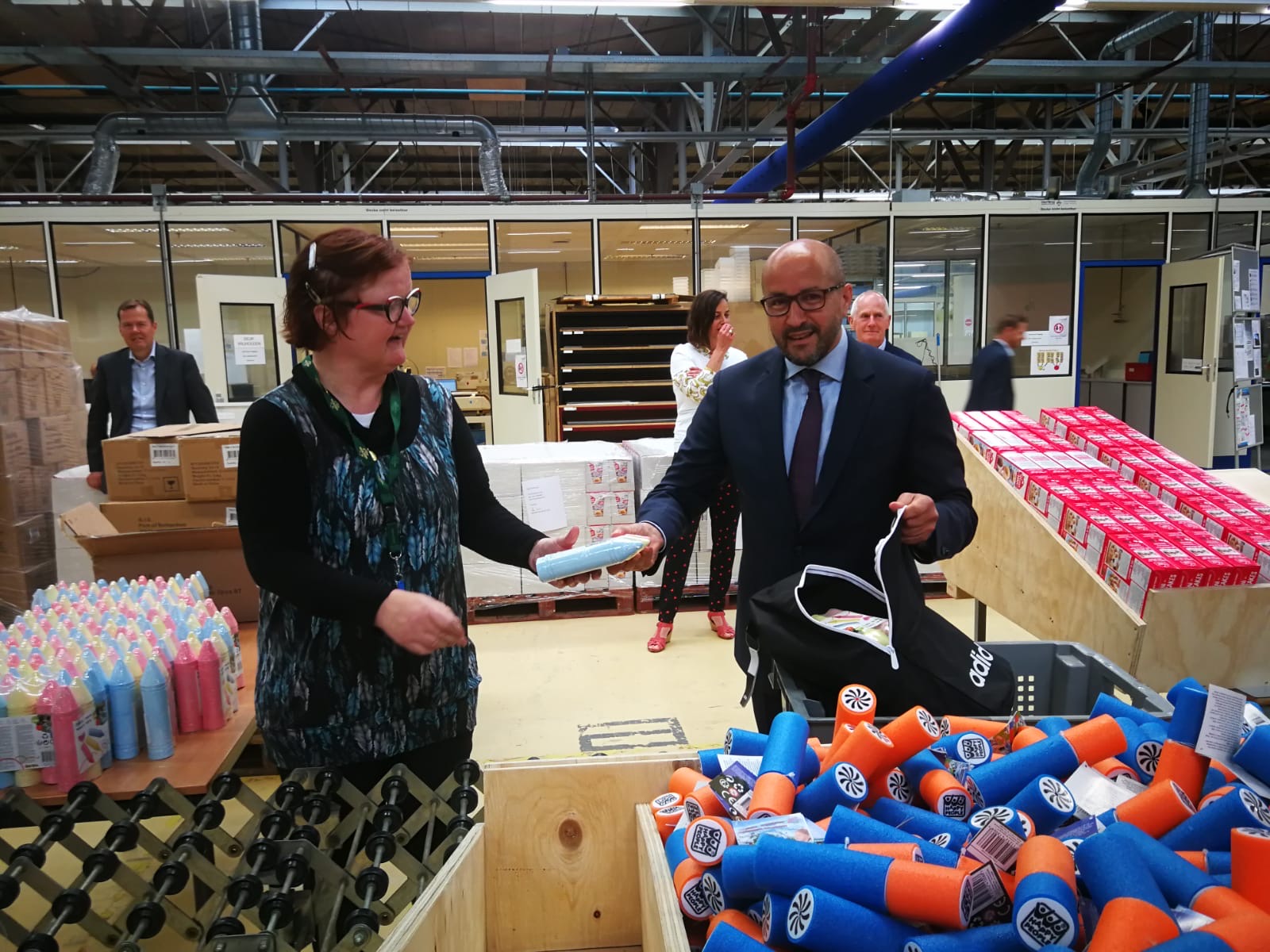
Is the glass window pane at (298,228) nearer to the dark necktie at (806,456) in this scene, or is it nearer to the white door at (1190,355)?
the dark necktie at (806,456)

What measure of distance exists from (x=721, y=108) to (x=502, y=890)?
8.58 metres

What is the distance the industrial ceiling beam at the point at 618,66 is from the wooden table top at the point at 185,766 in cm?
612

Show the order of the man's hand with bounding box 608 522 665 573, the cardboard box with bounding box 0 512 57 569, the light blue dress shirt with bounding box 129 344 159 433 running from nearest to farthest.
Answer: the man's hand with bounding box 608 522 665 573 → the cardboard box with bounding box 0 512 57 569 → the light blue dress shirt with bounding box 129 344 159 433

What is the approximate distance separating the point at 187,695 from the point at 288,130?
686cm

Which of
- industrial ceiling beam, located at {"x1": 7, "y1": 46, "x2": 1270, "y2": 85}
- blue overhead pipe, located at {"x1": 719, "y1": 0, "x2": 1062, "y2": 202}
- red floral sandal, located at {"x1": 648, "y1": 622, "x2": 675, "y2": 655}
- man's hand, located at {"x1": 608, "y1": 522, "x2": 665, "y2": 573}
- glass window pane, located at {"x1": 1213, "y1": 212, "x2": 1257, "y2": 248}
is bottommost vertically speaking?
red floral sandal, located at {"x1": 648, "y1": 622, "x2": 675, "y2": 655}

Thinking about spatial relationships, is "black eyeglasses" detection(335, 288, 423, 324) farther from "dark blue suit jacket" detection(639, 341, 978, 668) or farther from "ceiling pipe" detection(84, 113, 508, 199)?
"ceiling pipe" detection(84, 113, 508, 199)

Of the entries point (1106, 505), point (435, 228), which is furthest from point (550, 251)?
point (1106, 505)

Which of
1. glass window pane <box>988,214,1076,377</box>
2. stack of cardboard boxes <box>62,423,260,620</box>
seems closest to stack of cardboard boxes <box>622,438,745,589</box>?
stack of cardboard boxes <box>62,423,260,620</box>

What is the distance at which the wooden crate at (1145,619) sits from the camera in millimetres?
2426

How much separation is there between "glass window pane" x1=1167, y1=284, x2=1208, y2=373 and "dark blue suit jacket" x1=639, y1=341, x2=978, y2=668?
28.7 ft

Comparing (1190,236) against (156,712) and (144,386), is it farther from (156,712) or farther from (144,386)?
(156,712)

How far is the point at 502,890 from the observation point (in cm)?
122

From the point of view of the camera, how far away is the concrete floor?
2.86 metres

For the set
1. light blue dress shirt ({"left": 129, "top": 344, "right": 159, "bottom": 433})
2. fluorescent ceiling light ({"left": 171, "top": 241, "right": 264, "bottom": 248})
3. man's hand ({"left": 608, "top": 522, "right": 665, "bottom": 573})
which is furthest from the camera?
fluorescent ceiling light ({"left": 171, "top": 241, "right": 264, "bottom": 248})
